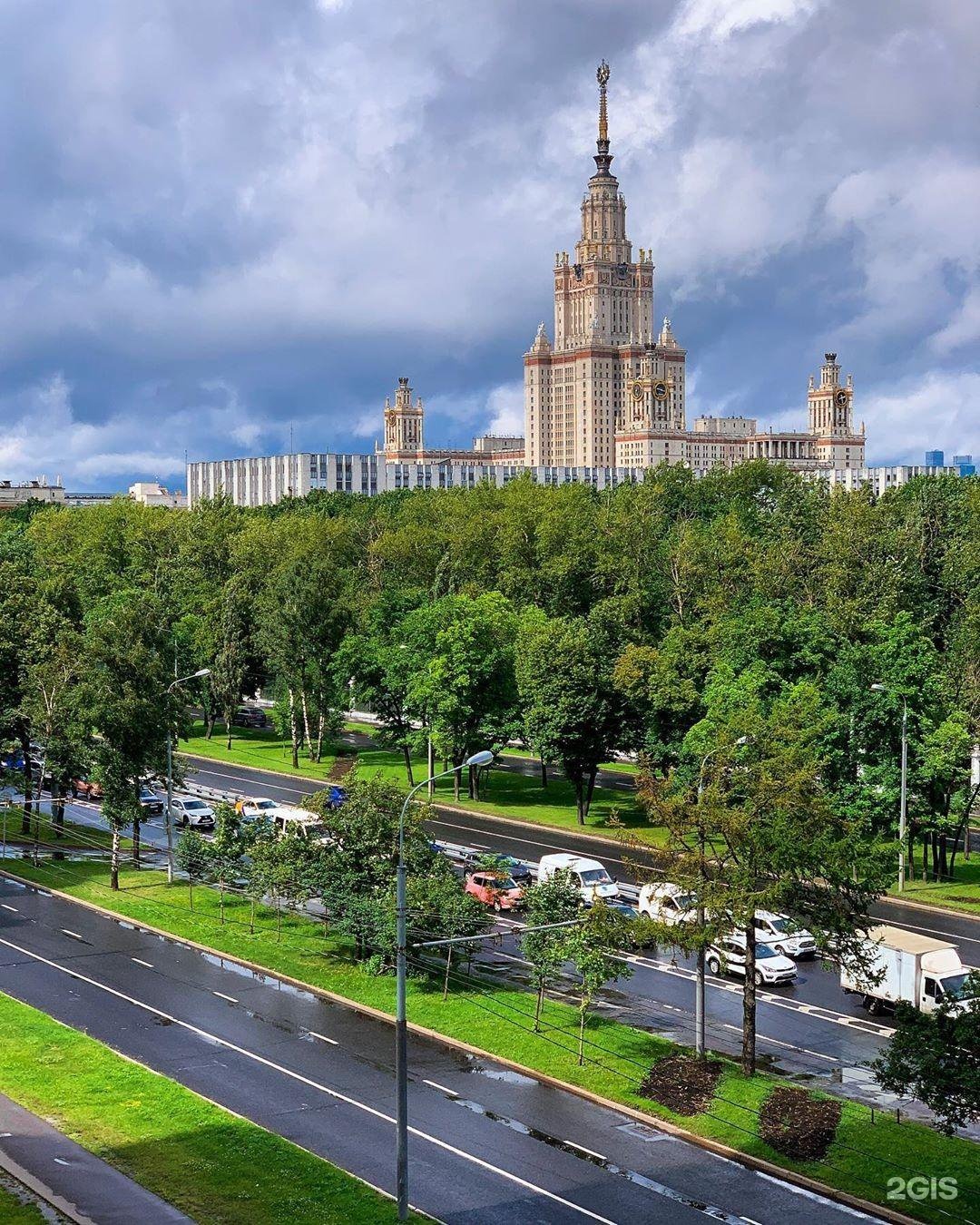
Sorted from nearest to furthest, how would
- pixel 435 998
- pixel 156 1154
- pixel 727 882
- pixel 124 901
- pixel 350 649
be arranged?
pixel 156 1154 < pixel 727 882 < pixel 435 998 < pixel 124 901 < pixel 350 649

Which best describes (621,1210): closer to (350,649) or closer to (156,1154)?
(156,1154)

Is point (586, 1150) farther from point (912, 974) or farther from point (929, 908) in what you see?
point (929, 908)

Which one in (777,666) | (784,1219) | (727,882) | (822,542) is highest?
(822,542)

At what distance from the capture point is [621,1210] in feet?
92.9

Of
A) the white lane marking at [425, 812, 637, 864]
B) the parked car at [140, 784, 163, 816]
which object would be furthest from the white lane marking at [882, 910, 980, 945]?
the parked car at [140, 784, 163, 816]

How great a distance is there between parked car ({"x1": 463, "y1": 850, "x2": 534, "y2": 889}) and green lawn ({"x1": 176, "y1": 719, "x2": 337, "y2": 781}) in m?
27.1

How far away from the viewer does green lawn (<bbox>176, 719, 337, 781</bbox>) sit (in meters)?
86.8

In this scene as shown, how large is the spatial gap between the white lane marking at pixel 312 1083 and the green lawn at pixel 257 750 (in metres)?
36.3

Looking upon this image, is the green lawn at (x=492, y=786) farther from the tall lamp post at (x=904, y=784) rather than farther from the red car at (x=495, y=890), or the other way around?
the tall lamp post at (x=904, y=784)

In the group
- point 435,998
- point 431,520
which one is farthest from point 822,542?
point 435,998

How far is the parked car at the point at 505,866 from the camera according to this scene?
4962 centimetres

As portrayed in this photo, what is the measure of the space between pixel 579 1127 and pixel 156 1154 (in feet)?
31.3

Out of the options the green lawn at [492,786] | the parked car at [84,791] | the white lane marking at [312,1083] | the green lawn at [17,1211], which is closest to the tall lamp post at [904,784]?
the green lawn at [492,786]
